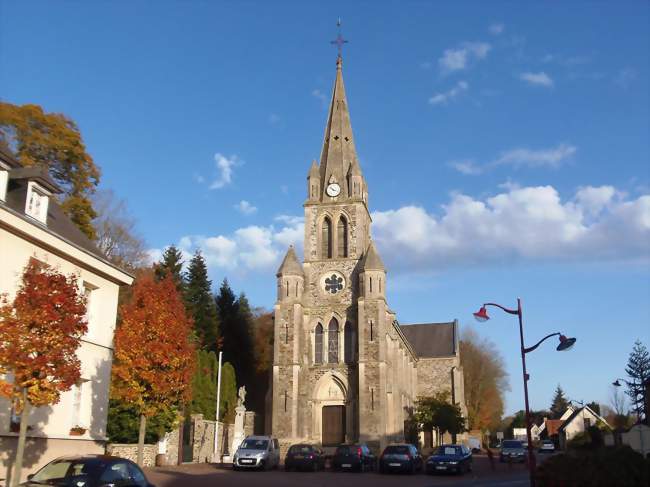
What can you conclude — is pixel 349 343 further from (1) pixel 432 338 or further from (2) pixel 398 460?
(1) pixel 432 338

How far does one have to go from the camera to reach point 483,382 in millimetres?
89812

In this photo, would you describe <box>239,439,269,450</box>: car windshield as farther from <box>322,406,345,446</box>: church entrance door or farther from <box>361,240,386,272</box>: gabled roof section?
<box>361,240,386,272</box>: gabled roof section

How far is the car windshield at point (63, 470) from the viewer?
41.9ft

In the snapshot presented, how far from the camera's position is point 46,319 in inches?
628

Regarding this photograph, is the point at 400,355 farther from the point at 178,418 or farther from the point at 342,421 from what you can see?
the point at 178,418

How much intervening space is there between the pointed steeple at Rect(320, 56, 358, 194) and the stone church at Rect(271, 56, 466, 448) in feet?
0.35

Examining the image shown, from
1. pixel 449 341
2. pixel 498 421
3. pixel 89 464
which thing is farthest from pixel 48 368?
pixel 498 421

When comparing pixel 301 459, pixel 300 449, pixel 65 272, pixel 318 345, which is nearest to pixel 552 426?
pixel 318 345

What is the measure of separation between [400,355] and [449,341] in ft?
65.1

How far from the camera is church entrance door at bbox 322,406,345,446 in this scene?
46.3 meters

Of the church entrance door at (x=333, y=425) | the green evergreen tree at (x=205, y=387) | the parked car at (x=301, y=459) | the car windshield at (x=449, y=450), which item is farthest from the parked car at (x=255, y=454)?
the church entrance door at (x=333, y=425)

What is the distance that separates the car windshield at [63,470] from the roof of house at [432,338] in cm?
6368

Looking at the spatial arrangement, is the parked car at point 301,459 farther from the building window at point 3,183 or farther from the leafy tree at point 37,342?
the building window at point 3,183

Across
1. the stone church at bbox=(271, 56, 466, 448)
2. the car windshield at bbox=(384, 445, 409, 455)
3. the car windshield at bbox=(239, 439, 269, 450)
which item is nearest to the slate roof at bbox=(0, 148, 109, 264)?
the car windshield at bbox=(239, 439, 269, 450)
